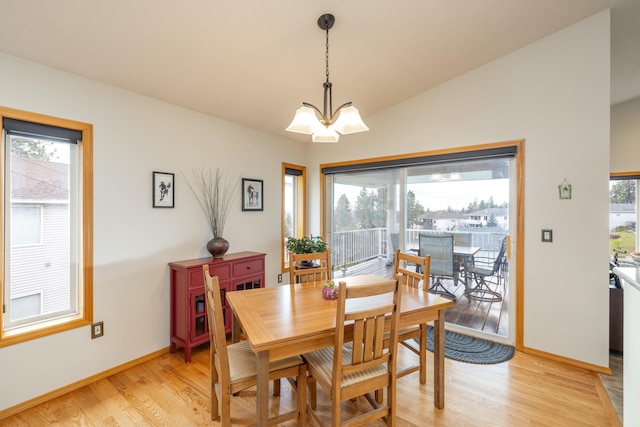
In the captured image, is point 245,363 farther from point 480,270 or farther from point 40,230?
point 480,270

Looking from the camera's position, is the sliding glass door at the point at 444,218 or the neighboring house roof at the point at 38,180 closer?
the neighboring house roof at the point at 38,180

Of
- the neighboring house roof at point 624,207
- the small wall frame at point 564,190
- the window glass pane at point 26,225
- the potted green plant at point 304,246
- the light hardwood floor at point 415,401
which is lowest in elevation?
the light hardwood floor at point 415,401

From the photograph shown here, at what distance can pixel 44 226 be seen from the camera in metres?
2.27

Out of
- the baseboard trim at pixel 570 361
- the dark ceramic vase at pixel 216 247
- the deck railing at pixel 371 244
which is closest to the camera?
the baseboard trim at pixel 570 361

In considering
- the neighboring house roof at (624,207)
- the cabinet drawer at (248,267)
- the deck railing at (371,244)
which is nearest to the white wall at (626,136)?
the neighboring house roof at (624,207)

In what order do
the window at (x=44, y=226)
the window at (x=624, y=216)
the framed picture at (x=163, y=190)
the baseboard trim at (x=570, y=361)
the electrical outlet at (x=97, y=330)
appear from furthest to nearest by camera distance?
the window at (x=624, y=216), the framed picture at (x=163, y=190), the baseboard trim at (x=570, y=361), the electrical outlet at (x=97, y=330), the window at (x=44, y=226)

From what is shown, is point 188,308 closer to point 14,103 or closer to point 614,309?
point 14,103

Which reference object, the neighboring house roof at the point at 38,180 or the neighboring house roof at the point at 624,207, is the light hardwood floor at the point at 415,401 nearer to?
the neighboring house roof at the point at 38,180

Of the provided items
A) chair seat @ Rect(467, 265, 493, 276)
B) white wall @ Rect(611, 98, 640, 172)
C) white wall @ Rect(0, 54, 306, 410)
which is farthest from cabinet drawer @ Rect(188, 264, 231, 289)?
white wall @ Rect(611, 98, 640, 172)

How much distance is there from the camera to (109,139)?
8.27 feet

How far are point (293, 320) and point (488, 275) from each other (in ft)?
8.21

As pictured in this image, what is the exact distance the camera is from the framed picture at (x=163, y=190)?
9.25 ft

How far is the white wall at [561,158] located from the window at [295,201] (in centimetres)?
229

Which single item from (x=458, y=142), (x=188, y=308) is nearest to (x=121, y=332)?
(x=188, y=308)
